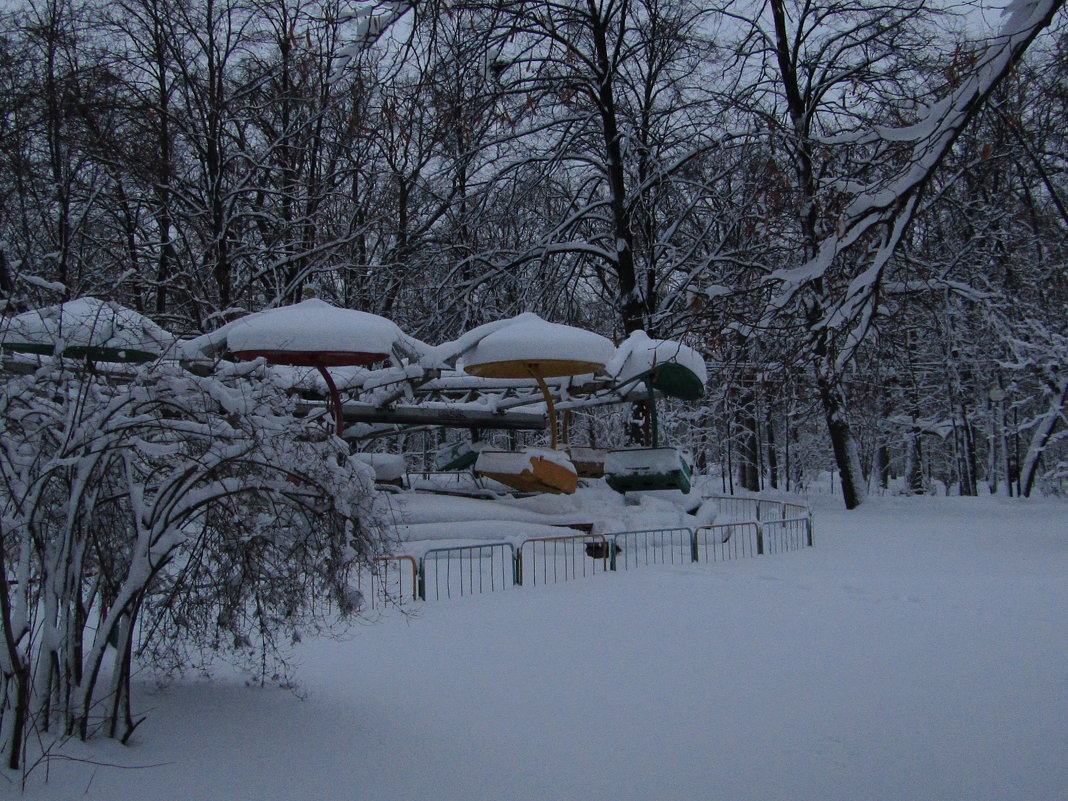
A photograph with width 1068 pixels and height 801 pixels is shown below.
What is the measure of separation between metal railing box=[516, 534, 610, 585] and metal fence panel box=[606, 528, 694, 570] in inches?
11.2

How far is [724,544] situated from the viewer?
45.1 feet

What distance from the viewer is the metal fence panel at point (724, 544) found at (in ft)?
41.7

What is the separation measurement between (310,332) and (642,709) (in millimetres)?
6146

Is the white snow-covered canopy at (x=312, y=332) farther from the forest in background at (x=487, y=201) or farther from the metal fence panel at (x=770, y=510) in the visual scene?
the metal fence panel at (x=770, y=510)

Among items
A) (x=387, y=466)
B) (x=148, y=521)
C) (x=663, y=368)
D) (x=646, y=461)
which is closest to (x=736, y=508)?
(x=646, y=461)

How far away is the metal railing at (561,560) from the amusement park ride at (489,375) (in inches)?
37.6

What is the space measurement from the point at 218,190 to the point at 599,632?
13.6 meters

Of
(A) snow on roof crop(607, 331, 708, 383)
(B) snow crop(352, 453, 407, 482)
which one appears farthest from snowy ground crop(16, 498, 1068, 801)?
(B) snow crop(352, 453, 407, 482)

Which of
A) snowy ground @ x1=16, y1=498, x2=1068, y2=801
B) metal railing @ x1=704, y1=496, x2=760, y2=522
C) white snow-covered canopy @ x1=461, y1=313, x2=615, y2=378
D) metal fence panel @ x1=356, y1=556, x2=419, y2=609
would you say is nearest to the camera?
snowy ground @ x1=16, y1=498, x2=1068, y2=801

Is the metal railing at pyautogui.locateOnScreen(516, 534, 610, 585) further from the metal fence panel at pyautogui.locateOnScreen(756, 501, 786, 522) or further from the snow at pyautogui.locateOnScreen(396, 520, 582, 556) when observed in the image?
the metal fence panel at pyautogui.locateOnScreen(756, 501, 786, 522)

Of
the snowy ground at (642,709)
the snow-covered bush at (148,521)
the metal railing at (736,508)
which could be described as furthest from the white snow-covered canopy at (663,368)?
the snow-covered bush at (148,521)

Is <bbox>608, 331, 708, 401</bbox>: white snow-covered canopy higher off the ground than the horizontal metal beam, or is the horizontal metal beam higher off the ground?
<bbox>608, 331, 708, 401</bbox>: white snow-covered canopy

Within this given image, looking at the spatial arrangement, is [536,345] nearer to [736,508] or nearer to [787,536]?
[787,536]

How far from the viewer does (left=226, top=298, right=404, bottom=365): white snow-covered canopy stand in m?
9.86
